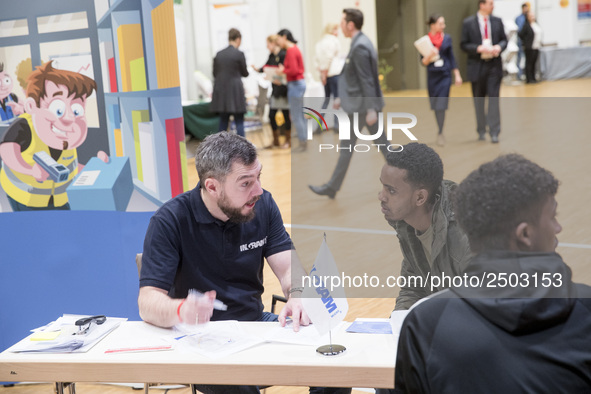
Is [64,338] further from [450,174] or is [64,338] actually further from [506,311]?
[506,311]

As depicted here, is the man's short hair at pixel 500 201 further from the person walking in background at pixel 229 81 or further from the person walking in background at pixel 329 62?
the person walking in background at pixel 329 62

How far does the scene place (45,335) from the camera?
2.28 meters

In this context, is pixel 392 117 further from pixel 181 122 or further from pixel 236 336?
pixel 181 122

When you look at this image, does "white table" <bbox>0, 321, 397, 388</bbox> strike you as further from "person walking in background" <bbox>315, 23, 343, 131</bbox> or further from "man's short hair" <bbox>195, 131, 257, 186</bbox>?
"person walking in background" <bbox>315, 23, 343, 131</bbox>

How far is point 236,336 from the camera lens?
217 cm

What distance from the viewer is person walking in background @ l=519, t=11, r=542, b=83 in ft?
53.1

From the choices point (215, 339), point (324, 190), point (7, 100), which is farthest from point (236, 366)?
point (7, 100)

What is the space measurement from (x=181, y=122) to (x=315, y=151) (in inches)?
70.7

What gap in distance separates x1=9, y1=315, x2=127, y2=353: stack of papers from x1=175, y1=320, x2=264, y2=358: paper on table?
255 millimetres

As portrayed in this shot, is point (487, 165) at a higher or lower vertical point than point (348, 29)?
lower

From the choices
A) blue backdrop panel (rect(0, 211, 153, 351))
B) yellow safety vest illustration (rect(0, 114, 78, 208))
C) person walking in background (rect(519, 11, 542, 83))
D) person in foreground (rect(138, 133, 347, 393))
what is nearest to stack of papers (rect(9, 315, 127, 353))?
person in foreground (rect(138, 133, 347, 393))

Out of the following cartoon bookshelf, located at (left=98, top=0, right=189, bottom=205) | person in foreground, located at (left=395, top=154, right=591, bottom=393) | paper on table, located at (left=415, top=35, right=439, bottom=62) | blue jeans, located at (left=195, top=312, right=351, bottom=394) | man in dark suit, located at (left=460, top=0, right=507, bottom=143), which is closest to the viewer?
person in foreground, located at (left=395, top=154, right=591, bottom=393)

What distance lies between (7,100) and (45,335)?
1.63 metres

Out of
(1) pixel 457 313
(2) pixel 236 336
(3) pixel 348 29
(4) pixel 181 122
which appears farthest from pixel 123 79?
(3) pixel 348 29
